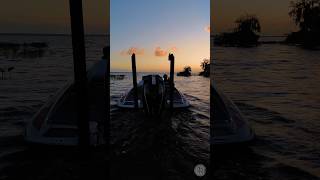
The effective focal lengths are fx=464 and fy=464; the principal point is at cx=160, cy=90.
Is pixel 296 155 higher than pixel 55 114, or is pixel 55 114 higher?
pixel 55 114

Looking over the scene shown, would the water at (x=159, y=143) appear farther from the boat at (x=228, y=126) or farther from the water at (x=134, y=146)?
the boat at (x=228, y=126)

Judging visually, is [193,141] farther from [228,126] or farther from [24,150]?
[24,150]

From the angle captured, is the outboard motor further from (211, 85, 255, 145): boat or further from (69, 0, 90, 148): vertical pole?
(69, 0, 90, 148): vertical pole

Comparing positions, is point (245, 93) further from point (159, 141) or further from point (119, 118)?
point (159, 141)

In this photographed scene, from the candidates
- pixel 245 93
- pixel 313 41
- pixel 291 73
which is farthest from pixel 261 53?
pixel 245 93

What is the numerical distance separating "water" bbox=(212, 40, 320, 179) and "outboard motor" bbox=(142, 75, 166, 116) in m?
3.15

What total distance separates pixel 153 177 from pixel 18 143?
15.6 feet

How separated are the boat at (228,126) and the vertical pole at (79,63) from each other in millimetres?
2984

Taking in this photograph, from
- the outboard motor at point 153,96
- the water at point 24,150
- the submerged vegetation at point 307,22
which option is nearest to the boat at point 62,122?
the water at point 24,150

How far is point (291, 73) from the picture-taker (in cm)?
4172

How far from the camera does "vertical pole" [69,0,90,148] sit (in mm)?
9117

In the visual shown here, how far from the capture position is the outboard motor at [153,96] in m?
14.2

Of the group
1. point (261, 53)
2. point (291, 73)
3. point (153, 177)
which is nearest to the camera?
point (153, 177)

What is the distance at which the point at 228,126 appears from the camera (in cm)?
1087
